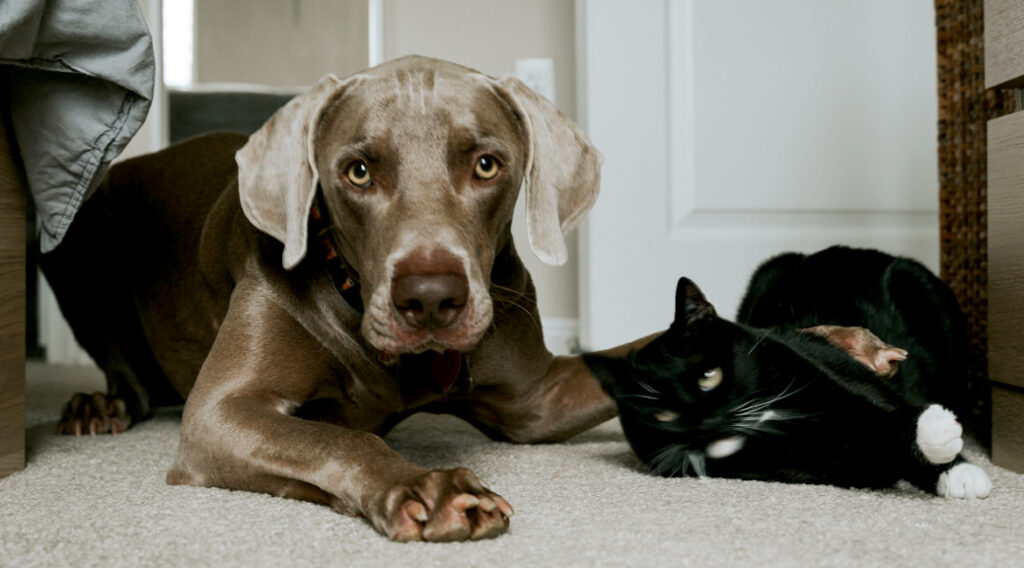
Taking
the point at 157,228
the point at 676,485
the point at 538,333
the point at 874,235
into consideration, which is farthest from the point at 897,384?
the point at 157,228

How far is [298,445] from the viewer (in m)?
1.08

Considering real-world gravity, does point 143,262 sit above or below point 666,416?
above

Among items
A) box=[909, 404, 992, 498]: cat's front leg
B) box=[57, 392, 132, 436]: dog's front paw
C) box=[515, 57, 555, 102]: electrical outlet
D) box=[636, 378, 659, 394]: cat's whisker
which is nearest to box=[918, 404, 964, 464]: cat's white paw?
box=[909, 404, 992, 498]: cat's front leg

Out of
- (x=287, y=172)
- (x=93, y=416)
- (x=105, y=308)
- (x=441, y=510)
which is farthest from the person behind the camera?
(x=105, y=308)

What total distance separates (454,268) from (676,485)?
0.42m

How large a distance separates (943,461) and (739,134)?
1.38 m

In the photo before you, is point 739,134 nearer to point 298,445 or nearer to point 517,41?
point 517,41

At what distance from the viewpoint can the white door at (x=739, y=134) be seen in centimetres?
230

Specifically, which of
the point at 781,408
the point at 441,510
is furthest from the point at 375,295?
the point at 781,408

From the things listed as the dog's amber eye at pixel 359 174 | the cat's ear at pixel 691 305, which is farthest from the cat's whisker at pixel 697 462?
the dog's amber eye at pixel 359 174

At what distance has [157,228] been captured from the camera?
1770 mm

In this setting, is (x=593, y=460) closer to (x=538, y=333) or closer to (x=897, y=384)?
(x=538, y=333)

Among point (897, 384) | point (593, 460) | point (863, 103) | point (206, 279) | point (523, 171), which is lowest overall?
point (593, 460)

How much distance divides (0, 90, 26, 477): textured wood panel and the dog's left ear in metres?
0.73
